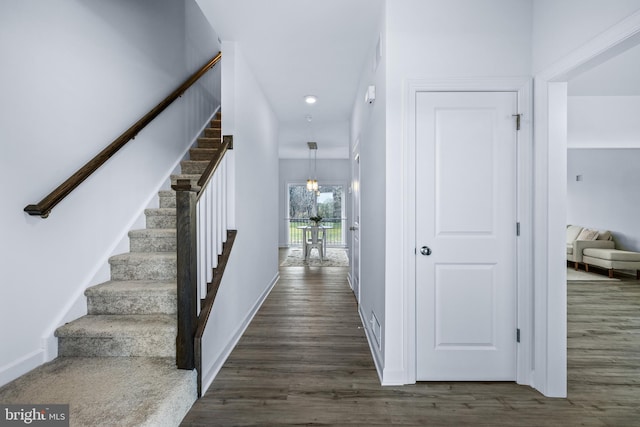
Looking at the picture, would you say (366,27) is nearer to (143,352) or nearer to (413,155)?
(413,155)

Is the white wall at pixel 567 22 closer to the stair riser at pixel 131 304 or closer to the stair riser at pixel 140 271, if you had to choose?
the stair riser at pixel 131 304

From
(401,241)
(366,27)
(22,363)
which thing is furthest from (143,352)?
(366,27)

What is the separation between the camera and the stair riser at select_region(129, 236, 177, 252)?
2.81 meters

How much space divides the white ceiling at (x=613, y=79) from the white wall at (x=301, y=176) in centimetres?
657

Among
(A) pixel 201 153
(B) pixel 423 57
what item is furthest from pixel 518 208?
(A) pixel 201 153

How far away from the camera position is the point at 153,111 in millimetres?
3029

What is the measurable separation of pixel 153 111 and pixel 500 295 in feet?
11.1

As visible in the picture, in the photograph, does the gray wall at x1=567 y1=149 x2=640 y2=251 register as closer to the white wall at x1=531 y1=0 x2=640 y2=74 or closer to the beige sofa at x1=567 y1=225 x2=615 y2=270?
the beige sofa at x1=567 y1=225 x2=615 y2=270

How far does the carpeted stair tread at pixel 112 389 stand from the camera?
1.53m

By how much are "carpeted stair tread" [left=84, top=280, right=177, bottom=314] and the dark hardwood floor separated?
2.22 ft

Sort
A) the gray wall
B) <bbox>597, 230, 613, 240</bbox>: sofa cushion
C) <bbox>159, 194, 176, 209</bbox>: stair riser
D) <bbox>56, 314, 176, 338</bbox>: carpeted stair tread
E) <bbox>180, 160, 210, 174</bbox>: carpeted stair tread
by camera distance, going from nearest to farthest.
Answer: <bbox>56, 314, 176, 338</bbox>: carpeted stair tread
<bbox>159, 194, 176, 209</bbox>: stair riser
<bbox>180, 160, 210, 174</bbox>: carpeted stair tread
the gray wall
<bbox>597, 230, 613, 240</bbox>: sofa cushion

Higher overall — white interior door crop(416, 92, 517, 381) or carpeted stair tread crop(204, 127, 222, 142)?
carpeted stair tread crop(204, 127, 222, 142)

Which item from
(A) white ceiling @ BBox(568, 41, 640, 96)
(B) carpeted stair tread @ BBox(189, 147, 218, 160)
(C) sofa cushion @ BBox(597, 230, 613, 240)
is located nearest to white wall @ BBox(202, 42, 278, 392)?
(B) carpeted stair tread @ BBox(189, 147, 218, 160)

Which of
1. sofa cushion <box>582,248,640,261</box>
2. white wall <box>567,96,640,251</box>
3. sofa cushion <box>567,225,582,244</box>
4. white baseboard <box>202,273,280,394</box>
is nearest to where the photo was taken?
white baseboard <box>202,273,280,394</box>
